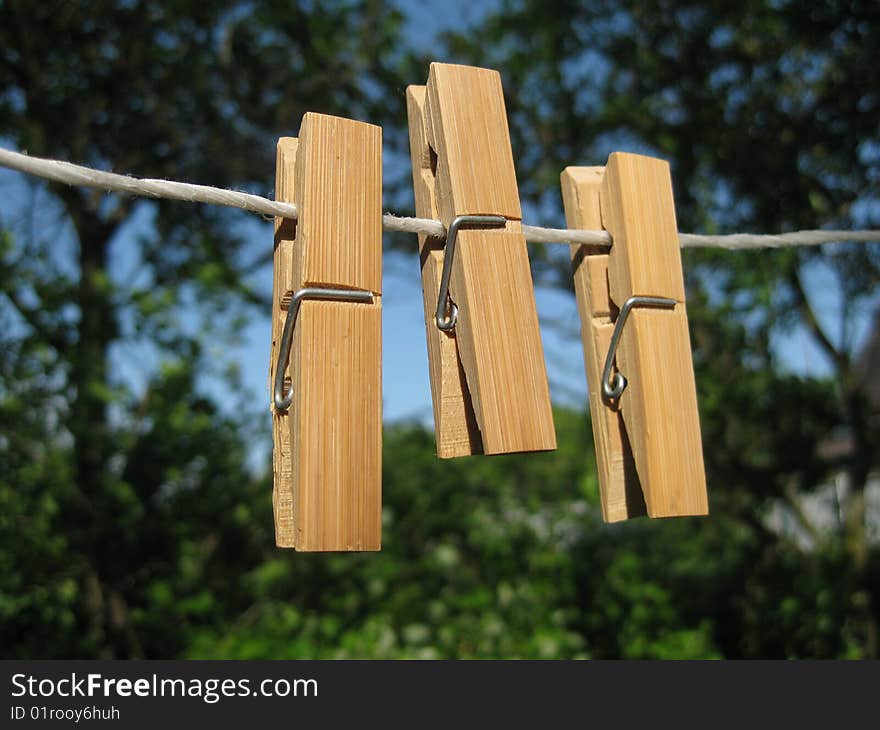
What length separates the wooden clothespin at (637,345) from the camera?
0.82m

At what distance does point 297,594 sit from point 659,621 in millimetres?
1400

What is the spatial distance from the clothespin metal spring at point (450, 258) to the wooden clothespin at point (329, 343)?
0.22 ft

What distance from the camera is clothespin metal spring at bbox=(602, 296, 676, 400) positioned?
0.84 meters

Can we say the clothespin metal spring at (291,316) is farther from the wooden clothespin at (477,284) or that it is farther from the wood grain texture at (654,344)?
the wood grain texture at (654,344)

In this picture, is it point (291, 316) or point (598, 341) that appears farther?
point (598, 341)

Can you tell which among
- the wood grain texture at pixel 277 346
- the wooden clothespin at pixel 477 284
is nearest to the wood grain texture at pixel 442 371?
the wooden clothespin at pixel 477 284

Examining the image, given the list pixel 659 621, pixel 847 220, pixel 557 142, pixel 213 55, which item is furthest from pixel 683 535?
pixel 213 55

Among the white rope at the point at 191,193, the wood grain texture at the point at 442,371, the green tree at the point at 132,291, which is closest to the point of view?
the white rope at the point at 191,193

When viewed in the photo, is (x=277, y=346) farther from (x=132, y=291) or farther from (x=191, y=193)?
(x=132, y=291)

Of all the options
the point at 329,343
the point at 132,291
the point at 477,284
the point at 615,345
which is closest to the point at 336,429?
the point at 329,343

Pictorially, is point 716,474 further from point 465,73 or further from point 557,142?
point 465,73

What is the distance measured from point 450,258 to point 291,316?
0.17 meters

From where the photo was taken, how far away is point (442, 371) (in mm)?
800

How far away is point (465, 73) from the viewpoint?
2.75 feet
